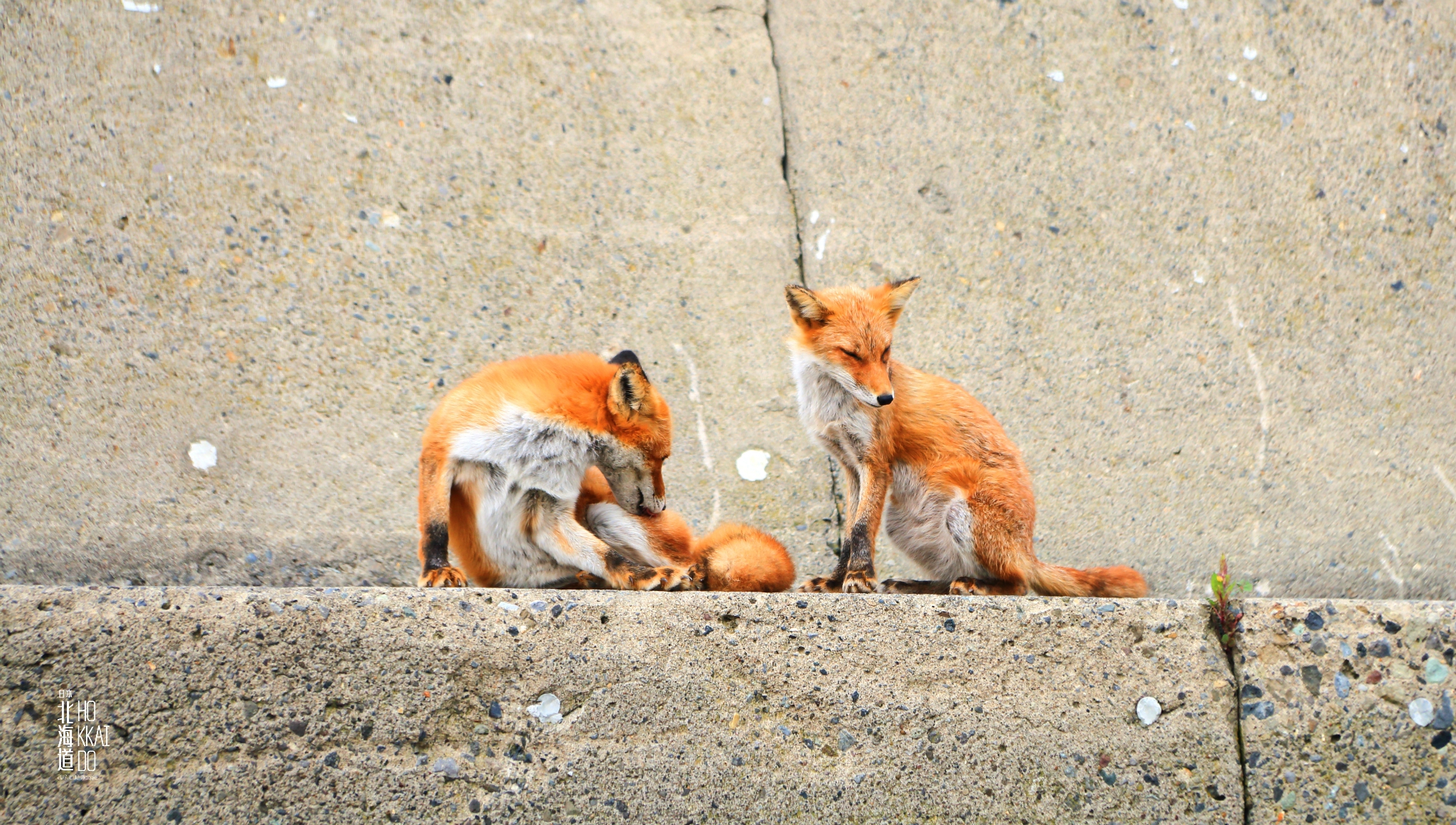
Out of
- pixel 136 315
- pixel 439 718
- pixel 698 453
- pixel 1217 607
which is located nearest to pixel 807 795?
pixel 439 718

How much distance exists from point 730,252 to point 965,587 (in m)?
2.21

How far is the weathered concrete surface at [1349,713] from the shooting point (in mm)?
2486

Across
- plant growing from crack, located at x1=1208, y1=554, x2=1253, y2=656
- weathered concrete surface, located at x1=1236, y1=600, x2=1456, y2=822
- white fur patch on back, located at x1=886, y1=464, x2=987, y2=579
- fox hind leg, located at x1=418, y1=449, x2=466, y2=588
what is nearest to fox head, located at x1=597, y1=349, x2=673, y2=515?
fox hind leg, located at x1=418, y1=449, x2=466, y2=588

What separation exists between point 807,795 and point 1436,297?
14.2 ft

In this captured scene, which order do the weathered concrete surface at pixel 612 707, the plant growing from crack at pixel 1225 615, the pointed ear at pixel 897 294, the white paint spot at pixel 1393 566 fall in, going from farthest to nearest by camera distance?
the white paint spot at pixel 1393 566 < the pointed ear at pixel 897 294 < the plant growing from crack at pixel 1225 615 < the weathered concrete surface at pixel 612 707

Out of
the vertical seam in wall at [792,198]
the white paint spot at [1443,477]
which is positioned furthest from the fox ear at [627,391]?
the white paint spot at [1443,477]

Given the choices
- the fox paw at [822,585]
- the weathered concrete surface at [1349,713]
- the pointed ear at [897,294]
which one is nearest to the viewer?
the weathered concrete surface at [1349,713]

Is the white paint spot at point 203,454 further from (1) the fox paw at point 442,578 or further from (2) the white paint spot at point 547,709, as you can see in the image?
(2) the white paint spot at point 547,709

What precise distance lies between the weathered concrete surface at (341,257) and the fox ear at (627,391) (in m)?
1.37

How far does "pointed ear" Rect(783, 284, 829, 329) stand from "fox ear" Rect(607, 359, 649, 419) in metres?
0.63

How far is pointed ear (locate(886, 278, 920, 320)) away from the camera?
3.59 meters

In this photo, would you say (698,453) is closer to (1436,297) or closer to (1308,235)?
(1308,235)

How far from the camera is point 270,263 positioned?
14.8 ft

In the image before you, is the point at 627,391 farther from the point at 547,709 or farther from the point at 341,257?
the point at 341,257
